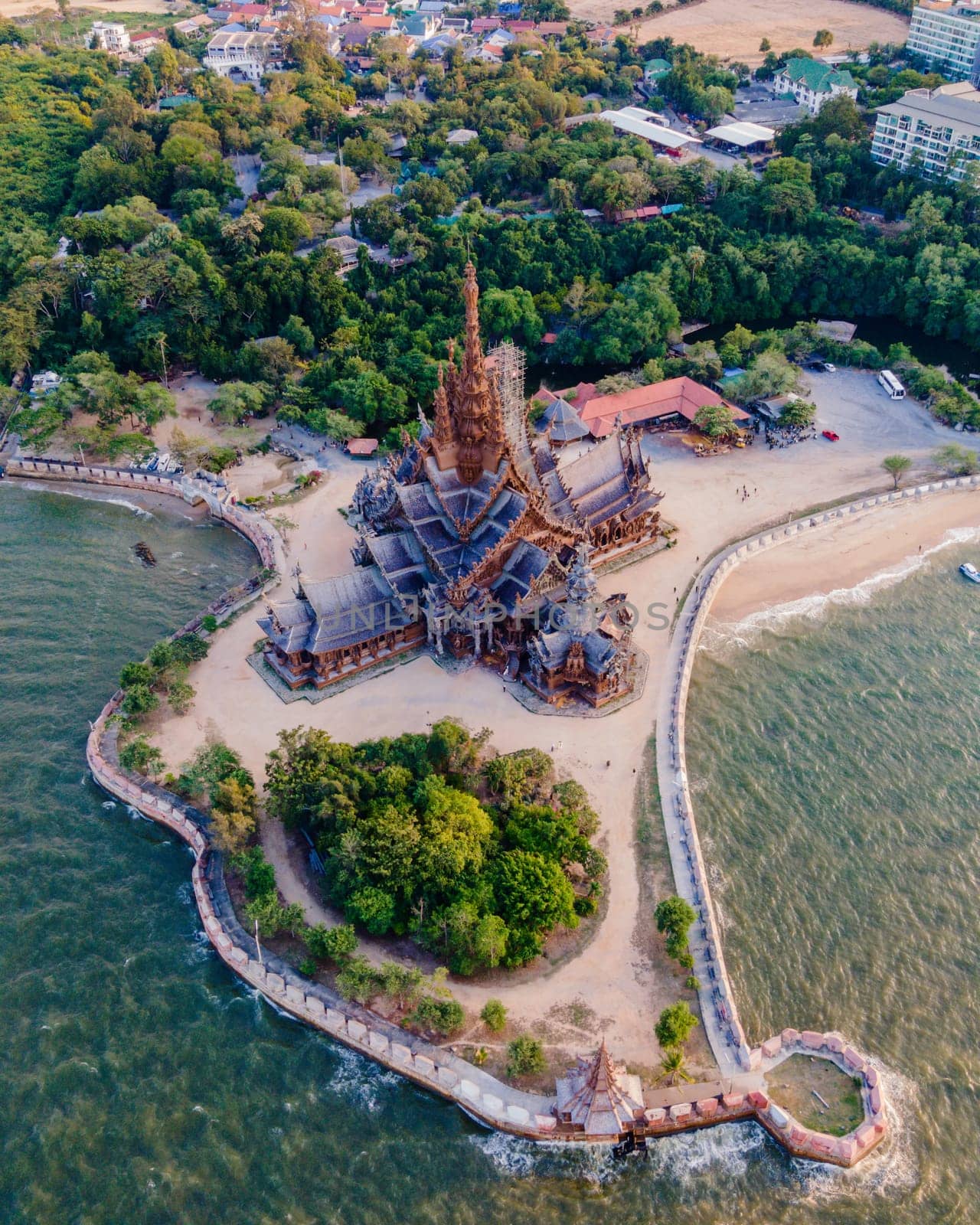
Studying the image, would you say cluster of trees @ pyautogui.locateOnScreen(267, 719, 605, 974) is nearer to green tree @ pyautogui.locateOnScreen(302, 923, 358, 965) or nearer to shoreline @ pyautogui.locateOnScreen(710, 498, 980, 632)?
green tree @ pyautogui.locateOnScreen(302, 923, 358, 965)

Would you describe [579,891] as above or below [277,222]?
below

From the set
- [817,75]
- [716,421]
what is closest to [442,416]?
[716,421]

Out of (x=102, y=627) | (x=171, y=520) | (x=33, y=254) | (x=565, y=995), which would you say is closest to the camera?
(x=565, y=995)

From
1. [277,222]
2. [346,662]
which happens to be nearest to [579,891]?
[346,662]

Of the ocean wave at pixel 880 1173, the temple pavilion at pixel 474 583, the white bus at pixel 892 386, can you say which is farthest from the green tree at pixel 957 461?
the ocean wave at pixel 880 1173

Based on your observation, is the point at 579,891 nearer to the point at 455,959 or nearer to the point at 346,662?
the point at 455,959

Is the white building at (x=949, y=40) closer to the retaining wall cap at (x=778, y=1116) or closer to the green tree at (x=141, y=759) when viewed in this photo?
the green tree at (x=141, y=759)

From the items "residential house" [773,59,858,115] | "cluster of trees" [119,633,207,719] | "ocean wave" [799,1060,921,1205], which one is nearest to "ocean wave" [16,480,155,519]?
"cluster of trees" [119,633,207,719]

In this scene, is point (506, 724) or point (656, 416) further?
point (656, 416)

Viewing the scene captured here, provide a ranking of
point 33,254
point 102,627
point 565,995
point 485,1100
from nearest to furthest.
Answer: point 485,1100 < point 565,995 < point 102,627 < point 33,254
